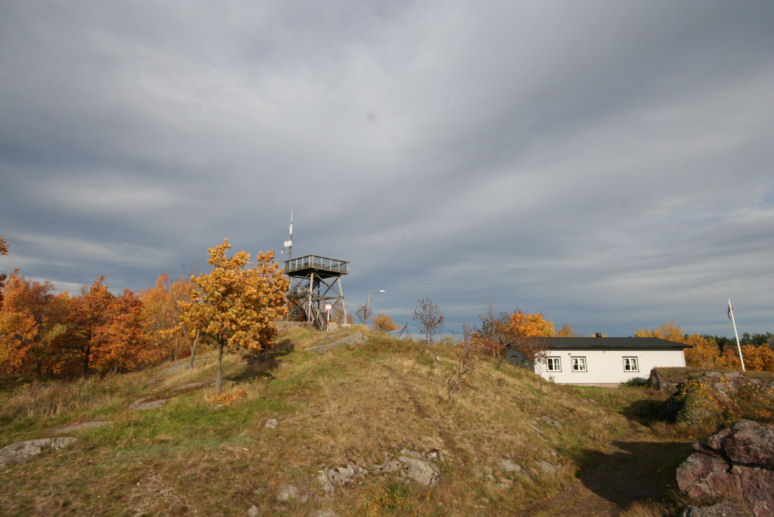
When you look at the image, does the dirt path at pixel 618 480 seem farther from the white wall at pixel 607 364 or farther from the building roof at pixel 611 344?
the building roof at pixel 611 344

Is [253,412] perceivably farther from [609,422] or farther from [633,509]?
[609,422]

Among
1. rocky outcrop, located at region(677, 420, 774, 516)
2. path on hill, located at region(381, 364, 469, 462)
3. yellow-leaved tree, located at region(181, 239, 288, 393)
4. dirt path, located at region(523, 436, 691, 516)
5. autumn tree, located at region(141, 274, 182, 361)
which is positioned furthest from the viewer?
autumn tree, located at region(141, 274, 182, 361)

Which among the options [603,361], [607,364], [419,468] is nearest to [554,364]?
[603,361]

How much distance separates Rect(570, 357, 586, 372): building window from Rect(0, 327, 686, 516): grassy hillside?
742 inches

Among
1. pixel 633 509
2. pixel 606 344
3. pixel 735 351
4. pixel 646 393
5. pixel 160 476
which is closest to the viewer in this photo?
pixel 160 476

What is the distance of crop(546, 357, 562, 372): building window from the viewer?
47.2 metres

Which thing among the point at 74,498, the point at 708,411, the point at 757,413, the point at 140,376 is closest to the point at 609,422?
the point at 708,411

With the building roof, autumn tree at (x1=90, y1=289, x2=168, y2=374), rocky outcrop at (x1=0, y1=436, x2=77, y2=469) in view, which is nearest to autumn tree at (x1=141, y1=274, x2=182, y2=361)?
autumn tree at (x1=90, y1=289, x2=168, y2=374)

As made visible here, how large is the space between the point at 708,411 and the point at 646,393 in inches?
628

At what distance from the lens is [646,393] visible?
Answer: 39.7 meters

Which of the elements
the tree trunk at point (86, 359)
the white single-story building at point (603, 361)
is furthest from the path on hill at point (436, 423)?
the tree trunk at point (86, 359)

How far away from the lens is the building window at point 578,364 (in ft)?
154

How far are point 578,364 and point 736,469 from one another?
38.3 m

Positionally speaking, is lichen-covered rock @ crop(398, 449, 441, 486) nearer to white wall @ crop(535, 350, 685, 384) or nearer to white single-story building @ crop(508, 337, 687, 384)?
white single-story building @ crop(508, 337, 687, 384)
